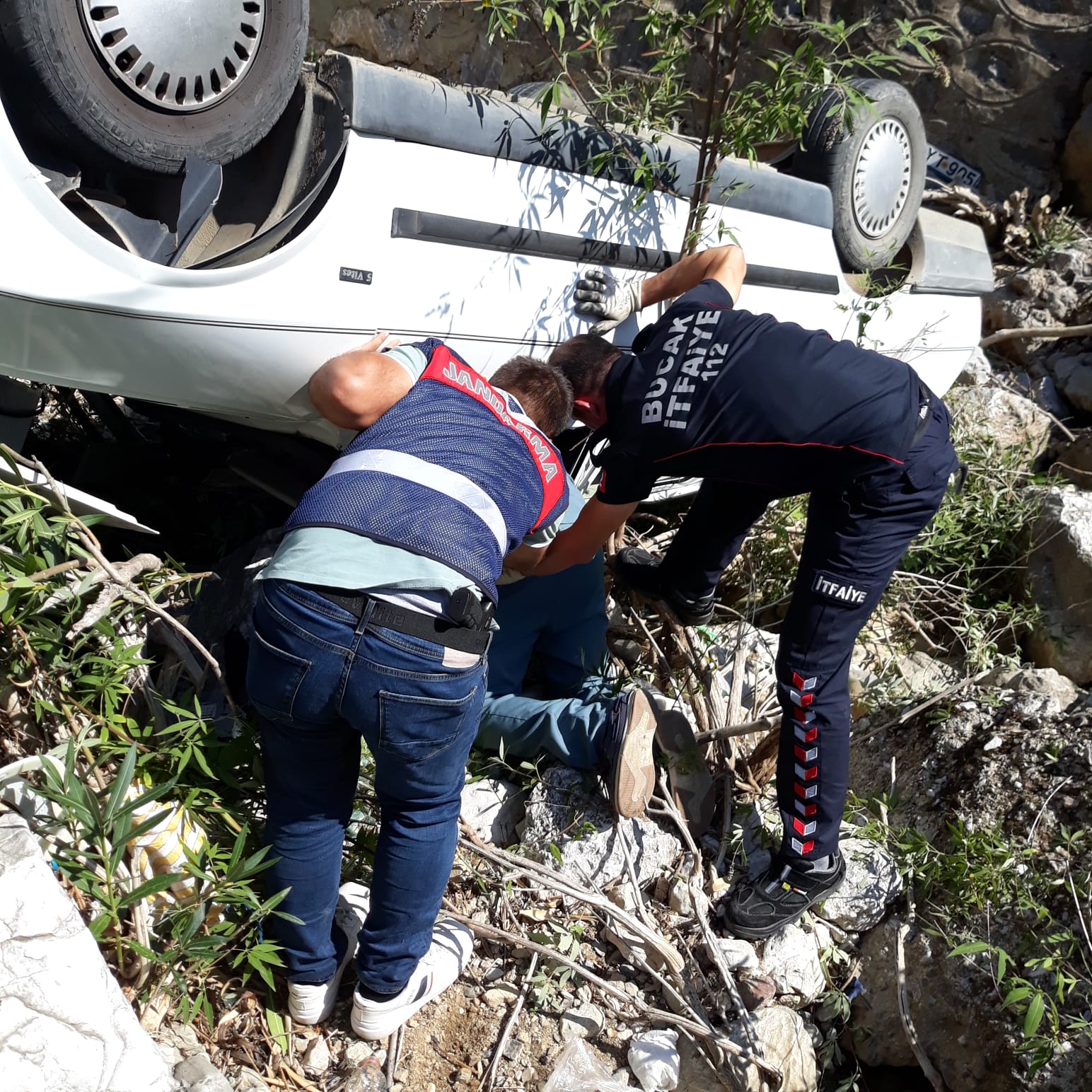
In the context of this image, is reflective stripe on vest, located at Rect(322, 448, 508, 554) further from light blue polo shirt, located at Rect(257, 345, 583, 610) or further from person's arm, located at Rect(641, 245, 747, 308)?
person's arm, located at Rect(641, 245, 747, 308)

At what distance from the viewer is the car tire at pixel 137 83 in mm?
2076

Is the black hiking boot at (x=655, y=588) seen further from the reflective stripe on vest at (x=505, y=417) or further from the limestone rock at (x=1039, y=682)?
the limestone rock at (x=1039, y=682)

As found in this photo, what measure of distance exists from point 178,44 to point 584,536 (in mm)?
1456

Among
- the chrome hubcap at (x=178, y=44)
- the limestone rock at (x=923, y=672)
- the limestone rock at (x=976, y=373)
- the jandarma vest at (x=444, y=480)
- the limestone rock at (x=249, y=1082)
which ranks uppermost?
the chrome hubcap at (x=178, y=44)

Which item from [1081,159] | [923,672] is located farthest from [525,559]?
[1081,159]

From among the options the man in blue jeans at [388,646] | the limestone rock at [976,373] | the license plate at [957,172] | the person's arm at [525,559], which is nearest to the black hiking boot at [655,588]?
the person's arm at [525,559]

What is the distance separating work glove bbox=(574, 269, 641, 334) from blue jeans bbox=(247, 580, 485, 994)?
1.31 meters

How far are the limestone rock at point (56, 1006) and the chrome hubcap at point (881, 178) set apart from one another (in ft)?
11.0

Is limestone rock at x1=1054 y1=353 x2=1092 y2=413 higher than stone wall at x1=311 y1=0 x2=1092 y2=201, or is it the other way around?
stone wall at x1=311 y1=0 x2=1092 y2=201

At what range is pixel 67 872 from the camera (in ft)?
6.43

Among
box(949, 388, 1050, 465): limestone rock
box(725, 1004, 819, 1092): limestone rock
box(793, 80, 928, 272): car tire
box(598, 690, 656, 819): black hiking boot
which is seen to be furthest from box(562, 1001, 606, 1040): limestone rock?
box(949, 388, 1050, 465): limestone rock

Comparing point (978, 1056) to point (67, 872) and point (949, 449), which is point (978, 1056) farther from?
point (67, 872)

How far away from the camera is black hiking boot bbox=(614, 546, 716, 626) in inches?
124

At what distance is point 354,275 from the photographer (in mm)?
2484
